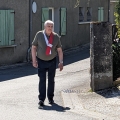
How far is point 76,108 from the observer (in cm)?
838

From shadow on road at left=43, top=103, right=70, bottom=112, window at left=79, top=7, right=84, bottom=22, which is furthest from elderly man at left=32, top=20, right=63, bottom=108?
window at left=79, top=7, right=84, bottom=22

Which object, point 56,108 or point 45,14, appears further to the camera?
point 45,14

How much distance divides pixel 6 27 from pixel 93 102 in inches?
312

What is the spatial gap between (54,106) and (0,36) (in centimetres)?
762

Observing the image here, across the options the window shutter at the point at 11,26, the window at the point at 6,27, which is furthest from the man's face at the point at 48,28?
the window shutter at the point at 11,26

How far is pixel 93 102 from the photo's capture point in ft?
28.8

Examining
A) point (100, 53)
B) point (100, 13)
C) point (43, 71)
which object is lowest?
point (43, 71)

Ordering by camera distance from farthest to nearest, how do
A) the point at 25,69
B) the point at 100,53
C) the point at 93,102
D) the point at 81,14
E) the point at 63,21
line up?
the point at 81,14
the point at 63,21
the point at 25,69
the point at 100,53
the point at 93,102

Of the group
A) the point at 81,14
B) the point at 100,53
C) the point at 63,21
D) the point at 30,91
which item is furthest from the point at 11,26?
the point at 81,14

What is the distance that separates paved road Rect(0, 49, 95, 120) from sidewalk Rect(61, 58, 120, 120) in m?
0.16

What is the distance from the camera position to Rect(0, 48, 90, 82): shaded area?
13.4 meters

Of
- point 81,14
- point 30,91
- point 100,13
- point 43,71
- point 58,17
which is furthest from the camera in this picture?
point 100,13

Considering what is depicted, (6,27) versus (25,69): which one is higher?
(6,27)

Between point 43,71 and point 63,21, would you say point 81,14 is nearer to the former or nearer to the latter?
point 63,21
